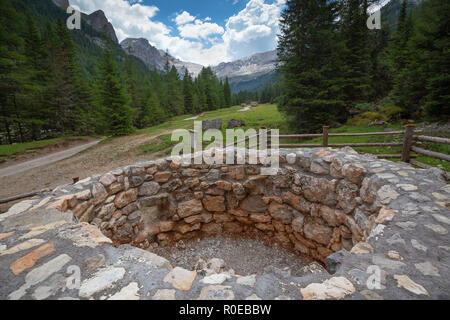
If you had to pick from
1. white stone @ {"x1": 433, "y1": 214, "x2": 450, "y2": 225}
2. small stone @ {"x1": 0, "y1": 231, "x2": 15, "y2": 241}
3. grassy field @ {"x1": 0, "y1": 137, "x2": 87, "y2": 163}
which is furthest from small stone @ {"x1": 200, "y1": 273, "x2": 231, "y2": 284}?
grassy field @ {"x1": 0, "y1": 137, "x2": 87, "y2": 163}

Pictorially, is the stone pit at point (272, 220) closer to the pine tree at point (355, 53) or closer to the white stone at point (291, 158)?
the white stone at point (291, 158)

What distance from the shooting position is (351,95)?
12.4 m

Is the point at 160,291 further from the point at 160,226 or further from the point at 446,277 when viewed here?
the point at 160,226

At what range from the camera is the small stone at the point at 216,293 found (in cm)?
143

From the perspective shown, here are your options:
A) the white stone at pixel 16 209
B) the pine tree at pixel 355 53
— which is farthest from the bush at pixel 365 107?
the white stone at pixel 16 209

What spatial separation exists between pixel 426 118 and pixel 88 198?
14.0 m

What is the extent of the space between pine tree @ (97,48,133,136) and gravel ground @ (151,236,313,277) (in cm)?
1489

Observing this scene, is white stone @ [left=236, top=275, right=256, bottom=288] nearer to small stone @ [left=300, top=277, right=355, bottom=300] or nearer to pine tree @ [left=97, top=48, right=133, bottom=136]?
small stone @ [left=300, top=277, right=355, bottom=300]

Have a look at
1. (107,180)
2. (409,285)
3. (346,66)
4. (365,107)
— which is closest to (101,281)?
(409,285)

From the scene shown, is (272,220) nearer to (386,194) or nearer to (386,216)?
(386,194)

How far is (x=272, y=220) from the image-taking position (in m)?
4.54

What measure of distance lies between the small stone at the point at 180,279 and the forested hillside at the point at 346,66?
10.5 metres

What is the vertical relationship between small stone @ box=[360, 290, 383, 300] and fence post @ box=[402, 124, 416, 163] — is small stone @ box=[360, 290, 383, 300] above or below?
below

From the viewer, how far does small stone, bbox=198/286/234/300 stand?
1.43 metres
